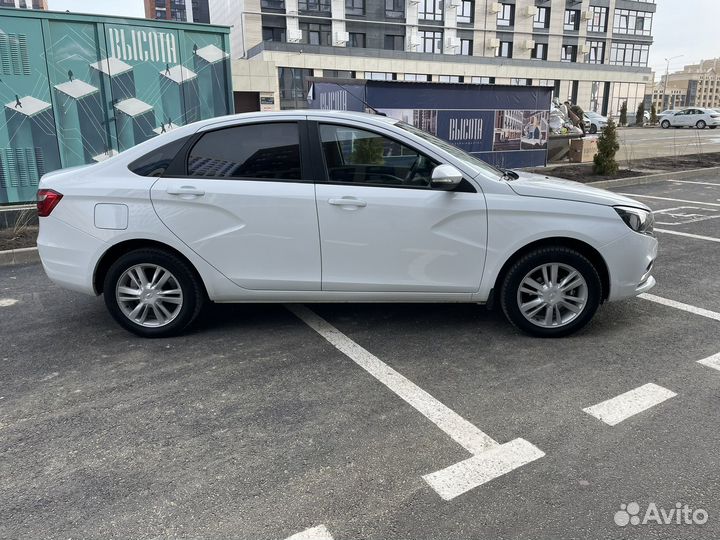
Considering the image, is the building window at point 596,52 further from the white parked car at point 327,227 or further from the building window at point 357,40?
the white parked car at point 327,227

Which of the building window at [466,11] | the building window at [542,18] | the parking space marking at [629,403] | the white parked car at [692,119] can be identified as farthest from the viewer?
the building window at [542,18]

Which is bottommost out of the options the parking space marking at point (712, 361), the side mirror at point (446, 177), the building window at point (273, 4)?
the parking space marking at point (712, 361)

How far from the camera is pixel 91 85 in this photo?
9.24 m

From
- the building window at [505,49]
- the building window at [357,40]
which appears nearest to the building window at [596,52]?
the building window at [505,49]

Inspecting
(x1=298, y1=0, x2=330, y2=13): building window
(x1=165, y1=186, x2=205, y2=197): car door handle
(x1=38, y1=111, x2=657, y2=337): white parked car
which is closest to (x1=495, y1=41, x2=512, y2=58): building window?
(x1=298, y1=0, x2=330, y2=13): building window

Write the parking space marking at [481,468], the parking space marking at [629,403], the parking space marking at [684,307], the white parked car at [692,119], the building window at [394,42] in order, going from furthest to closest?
the building window at [394,42] < the white parked car at [692,119] < the parking space marking at [684,307] < the parking space marking at [629,403] < the parking space marking at [481,468]

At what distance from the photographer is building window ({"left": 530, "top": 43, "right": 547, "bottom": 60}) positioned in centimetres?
5747

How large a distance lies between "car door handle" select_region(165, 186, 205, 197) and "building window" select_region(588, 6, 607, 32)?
6599 centimetres

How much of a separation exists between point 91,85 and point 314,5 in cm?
4215

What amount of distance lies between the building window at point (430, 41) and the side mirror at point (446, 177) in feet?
169

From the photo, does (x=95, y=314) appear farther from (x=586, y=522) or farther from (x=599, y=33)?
(x=599, y=33)

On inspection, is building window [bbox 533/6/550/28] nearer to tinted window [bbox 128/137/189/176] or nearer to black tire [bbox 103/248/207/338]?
tinted window [bbox 128/137/189/176]

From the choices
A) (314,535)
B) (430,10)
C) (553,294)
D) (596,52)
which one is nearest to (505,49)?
(430,10)

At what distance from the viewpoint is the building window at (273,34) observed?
46772 mm
